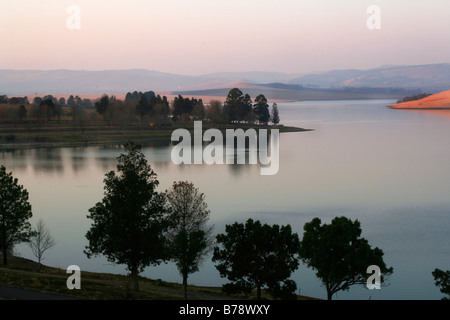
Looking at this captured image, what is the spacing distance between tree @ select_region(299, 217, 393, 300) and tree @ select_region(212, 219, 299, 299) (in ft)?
1.71

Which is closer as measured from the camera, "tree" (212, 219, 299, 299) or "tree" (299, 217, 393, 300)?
"tree" (299, 217, 393, 300)

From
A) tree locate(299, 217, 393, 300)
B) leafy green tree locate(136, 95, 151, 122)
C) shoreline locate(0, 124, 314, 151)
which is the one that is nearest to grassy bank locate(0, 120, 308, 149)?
shoreline locate(0, 124, 314, 151)

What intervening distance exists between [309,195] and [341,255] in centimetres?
1700

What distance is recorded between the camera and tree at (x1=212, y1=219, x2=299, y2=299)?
13656mm

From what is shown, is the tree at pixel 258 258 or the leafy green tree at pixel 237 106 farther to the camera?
the leafy green tree at pixel 237 106

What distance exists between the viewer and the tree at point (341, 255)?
13.2 metres

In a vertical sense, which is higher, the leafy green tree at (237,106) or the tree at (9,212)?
the leafy green tree at (237,106)

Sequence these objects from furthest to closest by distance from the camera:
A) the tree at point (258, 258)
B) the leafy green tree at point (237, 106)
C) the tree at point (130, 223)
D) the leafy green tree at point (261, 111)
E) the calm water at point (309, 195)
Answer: the leafy green tree at point (261, 111), the leafy green tree at point (237, 106), the calm water at point (309, 195), the tree at point (130, 223), the tree at point (258, 258)

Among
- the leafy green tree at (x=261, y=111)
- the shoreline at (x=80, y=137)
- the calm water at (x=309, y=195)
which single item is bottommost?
the calm water at (x=309, y=195)

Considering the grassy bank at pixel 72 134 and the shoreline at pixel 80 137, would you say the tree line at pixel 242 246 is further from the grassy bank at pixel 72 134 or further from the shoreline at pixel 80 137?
the grassy bank at pixel 72 134

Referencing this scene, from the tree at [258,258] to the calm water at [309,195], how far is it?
2.84 meters

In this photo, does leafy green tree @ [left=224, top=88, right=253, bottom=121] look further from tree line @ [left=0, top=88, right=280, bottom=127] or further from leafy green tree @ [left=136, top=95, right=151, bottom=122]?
leafy green tree @ [left=136, top=95, right=151, bottom=122]

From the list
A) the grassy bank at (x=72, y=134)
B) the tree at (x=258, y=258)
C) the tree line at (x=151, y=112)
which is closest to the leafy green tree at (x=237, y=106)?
the tree line at (x=151, y=112)
